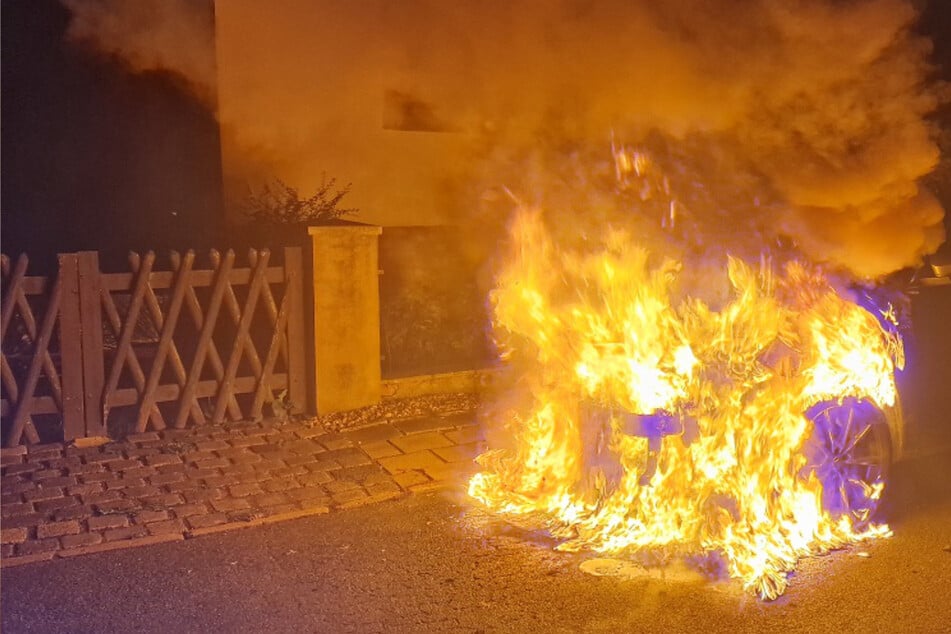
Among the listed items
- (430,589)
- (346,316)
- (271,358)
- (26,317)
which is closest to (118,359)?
(26,317)

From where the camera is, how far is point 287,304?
767 cm

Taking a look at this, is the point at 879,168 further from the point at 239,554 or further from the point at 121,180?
the point at 121,180

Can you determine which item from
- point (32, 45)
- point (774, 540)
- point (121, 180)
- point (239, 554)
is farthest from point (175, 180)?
point (774, 540)

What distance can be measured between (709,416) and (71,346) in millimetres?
4752

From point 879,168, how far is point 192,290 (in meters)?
4.98

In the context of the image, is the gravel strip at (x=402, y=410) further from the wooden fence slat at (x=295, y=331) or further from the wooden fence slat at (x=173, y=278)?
the wooden fence slat at (x=173, y=278)

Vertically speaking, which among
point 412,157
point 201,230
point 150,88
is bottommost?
point 201,230

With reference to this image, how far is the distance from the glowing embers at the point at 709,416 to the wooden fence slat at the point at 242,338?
8.82 ft

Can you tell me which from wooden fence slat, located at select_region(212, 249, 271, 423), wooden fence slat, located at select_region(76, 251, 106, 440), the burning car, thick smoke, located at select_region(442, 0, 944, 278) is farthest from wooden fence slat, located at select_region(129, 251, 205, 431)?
thick smoke, located at select_region(442, 0, 944, 278)

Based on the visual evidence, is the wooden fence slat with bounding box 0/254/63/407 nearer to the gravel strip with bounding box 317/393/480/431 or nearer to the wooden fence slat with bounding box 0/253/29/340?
the wooden fence slat with bounding box 0/253/29/340

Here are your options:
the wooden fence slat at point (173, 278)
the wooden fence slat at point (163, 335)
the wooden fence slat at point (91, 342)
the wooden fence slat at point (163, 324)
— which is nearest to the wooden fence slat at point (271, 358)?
the wooden fence slat at point (173, 278)

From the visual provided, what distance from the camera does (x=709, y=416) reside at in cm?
502

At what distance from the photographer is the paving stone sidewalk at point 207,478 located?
5.34 meters

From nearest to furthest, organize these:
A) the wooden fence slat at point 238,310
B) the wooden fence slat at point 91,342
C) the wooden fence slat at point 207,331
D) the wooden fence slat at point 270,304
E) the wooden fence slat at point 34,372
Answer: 1. the wooden fence slat at point 34,372
2. the wooden fence slat at point 91,342
3. the wooden fence slat at point 207,331
4. the wooden fence slat at point 238,310
5. the wooden fence slat at point 270,304
